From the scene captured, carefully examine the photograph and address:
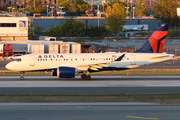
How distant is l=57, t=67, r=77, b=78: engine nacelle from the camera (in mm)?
33188

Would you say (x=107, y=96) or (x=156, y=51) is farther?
(x=156, y=51)

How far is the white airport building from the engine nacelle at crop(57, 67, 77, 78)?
49831 millimetres

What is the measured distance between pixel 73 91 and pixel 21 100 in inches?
237

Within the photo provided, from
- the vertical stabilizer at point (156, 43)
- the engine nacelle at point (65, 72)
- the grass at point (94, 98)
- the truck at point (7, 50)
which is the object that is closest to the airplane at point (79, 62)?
the engine nacelle at point (65, 72)

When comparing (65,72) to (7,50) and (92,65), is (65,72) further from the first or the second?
Result: (7,50)

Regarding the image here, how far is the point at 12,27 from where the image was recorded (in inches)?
3132

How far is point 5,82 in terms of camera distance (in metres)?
32.8

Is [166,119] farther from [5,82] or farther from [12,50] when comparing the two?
[12,50]

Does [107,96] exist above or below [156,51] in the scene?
below

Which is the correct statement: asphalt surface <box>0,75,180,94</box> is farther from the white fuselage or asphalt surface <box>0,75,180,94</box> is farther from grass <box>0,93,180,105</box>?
grass <box>0,93,180,105</box>

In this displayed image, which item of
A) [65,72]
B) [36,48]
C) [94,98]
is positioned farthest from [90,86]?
[36,48]

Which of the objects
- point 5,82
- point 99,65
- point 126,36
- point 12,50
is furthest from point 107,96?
point 126,36

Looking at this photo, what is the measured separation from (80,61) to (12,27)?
4916 centimetres

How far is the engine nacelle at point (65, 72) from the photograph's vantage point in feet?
109
